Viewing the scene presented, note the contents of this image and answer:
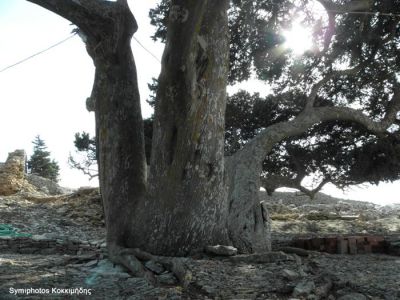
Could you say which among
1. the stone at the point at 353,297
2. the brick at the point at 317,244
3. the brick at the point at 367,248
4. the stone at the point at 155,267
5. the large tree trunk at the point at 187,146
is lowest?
the stone at the point at 353,297

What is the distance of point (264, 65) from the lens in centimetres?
936

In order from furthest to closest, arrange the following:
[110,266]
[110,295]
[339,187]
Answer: [339,187] → [110,266] → [110,295]

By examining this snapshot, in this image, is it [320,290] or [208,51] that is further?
[208,51]

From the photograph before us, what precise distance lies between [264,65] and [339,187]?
4082mm

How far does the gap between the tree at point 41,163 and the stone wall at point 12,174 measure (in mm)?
20784

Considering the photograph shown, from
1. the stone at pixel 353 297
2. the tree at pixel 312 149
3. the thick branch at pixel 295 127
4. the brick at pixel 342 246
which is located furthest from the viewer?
the tree at pixel 312 149

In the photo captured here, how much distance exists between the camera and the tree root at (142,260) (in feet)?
12.5

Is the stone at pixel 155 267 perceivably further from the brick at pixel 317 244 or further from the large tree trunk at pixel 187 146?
the brick at pixel 317 244

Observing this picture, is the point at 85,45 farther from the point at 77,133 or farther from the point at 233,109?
the point at 77,133

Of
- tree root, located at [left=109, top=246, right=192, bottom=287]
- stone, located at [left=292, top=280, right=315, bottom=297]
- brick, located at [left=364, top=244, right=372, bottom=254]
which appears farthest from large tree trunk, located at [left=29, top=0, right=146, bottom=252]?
brick, located at [left=364, top=244, right=372, bottom=254]

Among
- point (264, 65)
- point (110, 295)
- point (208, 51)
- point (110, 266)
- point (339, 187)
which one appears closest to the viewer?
point (110, 295)

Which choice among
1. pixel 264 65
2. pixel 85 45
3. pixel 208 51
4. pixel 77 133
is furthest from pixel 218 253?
pixel 77 133

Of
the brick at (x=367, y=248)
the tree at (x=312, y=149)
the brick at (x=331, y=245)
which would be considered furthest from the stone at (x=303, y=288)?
the tree at (x=312, y=149)

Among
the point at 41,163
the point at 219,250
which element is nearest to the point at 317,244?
the point at 219,250
